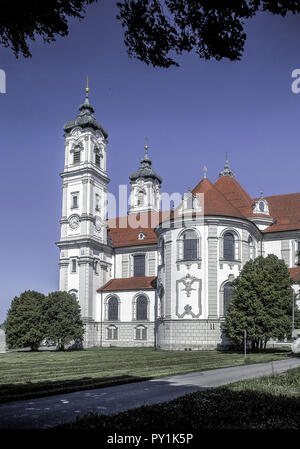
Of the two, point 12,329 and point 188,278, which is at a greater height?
point 188,278

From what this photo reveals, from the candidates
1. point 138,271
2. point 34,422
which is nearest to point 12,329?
point 138,271

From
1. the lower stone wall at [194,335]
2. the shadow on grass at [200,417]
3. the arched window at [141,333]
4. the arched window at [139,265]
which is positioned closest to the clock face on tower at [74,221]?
the arched window at [139,265]

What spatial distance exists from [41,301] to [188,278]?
57.9 feet

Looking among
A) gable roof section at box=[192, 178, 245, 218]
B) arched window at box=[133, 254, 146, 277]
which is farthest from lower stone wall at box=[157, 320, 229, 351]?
arched window at box=[133, 254, 146, 277]

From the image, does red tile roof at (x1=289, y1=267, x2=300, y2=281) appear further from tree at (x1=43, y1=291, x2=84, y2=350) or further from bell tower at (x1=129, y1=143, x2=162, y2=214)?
bell tower at (x1=129, y1=143, x2=162, y2=214)

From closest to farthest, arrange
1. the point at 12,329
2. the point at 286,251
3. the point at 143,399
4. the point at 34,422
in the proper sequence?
the point at 34,422
the point at 143,399
the point at 12,329
the point at 286,251

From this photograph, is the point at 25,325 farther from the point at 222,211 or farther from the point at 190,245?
the point at 222,211

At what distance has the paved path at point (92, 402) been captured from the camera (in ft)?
35.2

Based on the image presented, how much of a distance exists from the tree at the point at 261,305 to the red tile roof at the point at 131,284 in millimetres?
17184

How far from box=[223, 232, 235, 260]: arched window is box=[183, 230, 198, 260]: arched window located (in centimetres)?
298

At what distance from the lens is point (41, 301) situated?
178ft

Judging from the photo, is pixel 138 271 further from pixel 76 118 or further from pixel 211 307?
pixel 76 118

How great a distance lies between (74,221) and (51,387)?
4616cm

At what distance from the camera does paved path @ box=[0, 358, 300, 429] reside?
10.7 meters
